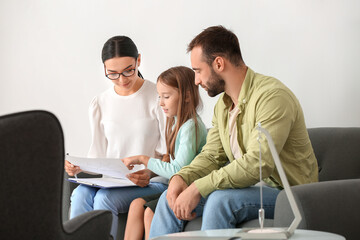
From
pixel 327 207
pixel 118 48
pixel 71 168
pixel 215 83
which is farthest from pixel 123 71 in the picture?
pixel 327 207

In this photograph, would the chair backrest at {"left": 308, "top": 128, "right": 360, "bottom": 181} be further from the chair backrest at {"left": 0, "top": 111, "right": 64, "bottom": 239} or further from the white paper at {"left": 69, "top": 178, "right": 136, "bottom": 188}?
the chair backrest at {"left": 0, "top": 111, "right": 64, "bottom": 239}

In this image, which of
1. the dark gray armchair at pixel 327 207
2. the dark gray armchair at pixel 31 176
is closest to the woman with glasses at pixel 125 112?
the dark gray armchair at pixel 327 207

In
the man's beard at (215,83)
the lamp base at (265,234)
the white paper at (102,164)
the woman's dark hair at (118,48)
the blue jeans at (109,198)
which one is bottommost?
the blue jeans at (109,198)

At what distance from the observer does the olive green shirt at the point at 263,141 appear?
7.23 ft

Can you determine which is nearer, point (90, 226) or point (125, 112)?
point (90, 226)

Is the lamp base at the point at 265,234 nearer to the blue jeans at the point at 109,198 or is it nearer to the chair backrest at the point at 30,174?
the chair backrest at the point at 30,174

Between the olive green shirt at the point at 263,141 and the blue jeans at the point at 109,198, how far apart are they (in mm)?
450

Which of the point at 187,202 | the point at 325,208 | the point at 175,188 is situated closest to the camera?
the point at 325,208

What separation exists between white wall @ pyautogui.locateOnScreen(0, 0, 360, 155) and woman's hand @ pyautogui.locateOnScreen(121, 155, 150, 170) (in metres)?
0.83

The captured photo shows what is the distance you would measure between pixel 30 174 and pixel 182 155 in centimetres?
163

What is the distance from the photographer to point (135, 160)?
9.94 ft

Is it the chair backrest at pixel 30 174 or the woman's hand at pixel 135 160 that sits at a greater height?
the chair backrest at pixel 30 174

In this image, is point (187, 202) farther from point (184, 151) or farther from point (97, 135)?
point (97, 135)

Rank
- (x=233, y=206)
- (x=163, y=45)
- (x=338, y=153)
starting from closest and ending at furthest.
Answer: (x=233, y=206) < (x=338, y=153) < (x=163, y=45)
